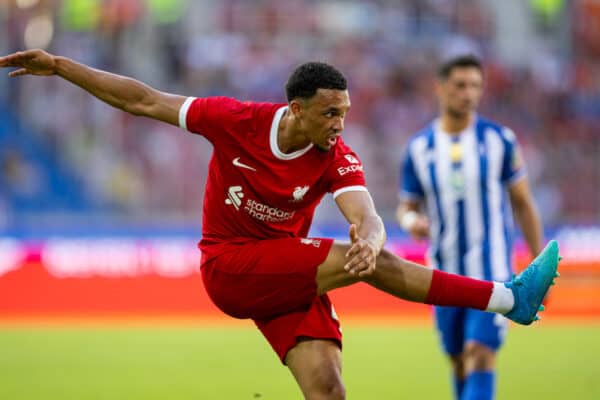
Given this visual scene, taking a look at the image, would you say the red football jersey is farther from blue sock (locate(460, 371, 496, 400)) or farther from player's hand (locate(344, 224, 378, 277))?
blue sock (locate(460, 371, 496, 400))

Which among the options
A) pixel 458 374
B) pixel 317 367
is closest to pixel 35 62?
pixel 317 367

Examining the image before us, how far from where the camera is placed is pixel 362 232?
5457 mm

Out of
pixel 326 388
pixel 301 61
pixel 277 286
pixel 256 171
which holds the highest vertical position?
pixel 301 61

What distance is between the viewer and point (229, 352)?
39.4 ft

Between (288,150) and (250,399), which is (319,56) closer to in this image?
(250,399)

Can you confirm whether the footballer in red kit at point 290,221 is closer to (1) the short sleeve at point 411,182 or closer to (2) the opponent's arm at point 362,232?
(2) the opponent's arm at point 362,232

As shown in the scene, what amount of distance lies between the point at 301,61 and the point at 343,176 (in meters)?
14.9

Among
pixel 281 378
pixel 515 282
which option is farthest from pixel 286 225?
pixel 281 378

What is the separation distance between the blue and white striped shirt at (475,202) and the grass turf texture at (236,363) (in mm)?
2178

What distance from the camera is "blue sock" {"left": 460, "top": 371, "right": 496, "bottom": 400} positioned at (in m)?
6.95

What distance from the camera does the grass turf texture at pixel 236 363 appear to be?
9461 mm

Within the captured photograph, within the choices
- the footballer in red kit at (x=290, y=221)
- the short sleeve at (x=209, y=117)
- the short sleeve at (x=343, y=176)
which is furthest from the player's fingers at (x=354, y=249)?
the short sleeve at (x=209, y=117)

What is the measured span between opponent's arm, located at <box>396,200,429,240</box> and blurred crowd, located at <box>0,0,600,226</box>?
28.8ft

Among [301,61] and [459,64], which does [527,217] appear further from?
[301,61]
